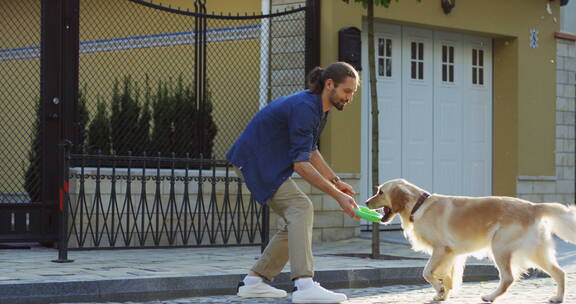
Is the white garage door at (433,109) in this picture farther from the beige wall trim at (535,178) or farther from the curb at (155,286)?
the curb at (155,286)

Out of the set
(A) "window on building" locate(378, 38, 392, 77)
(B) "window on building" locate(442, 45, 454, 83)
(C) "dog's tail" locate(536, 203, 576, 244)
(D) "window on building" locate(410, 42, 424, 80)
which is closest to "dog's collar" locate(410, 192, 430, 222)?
(C) "dog's tail" locate(536, 203, 576, 244)

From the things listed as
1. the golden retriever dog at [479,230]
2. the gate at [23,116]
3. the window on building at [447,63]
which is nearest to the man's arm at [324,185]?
the golden retriever dog at [479,230]

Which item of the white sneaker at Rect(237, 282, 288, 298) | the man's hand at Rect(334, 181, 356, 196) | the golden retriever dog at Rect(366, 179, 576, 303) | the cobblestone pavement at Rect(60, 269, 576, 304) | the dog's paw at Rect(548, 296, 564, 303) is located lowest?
the cobblestone pavement at Rect(60, 269, 576, 304)

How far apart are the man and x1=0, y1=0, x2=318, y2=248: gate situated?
2.85m

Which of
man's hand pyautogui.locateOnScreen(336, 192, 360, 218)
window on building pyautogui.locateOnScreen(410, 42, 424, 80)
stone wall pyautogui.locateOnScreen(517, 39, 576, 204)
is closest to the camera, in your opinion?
man's hand pyautogui.locateOnScreen(336, 192, 360, 218)

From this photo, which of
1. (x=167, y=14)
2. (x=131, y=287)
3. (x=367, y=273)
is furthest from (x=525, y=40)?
(x=131, y=287)

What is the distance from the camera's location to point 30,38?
11.0m

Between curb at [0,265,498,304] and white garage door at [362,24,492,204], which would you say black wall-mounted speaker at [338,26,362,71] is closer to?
white garage door at [362,24,492,204]

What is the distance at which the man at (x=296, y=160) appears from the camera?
6895 mm

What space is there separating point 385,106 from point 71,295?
7.13 m

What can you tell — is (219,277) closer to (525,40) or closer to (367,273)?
(367,273)

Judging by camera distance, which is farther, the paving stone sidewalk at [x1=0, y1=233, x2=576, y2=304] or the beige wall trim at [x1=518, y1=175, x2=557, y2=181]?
the beige wall trim at [x1=518, y1=175, x2=557, y2=181]

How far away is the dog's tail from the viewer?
751cm

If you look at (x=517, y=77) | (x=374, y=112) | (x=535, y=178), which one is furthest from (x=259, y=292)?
(x=535, y=178)
